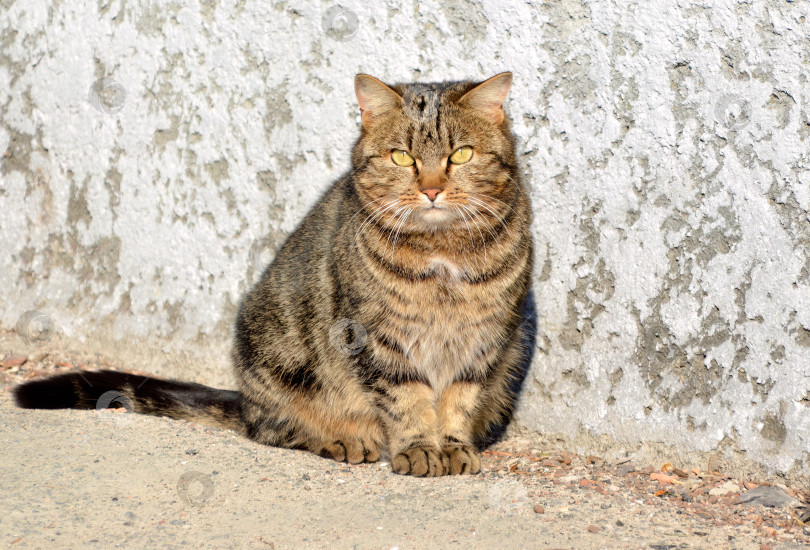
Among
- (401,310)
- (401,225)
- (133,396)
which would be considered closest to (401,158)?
(401,225)

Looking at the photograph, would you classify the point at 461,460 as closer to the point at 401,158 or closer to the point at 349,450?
the point at 349,450

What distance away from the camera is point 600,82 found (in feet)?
10.3

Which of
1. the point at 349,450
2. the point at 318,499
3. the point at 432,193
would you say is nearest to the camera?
the point at 318,499

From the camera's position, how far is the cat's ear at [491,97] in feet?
9.53

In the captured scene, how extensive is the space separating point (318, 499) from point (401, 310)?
0.72m

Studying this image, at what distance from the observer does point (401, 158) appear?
294cm

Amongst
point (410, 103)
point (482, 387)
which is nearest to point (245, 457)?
point (482, 387)

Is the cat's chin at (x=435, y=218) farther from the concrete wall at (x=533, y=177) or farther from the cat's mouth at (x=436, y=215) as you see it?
the concrete wall at (x=533, y=177)

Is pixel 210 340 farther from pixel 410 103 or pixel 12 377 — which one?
pixel 410 103

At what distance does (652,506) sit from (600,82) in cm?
158

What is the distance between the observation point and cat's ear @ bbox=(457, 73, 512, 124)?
291 centimetres

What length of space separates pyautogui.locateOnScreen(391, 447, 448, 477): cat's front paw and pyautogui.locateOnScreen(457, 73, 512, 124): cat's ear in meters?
1.25

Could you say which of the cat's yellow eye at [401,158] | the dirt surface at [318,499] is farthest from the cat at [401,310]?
the dirt surface at [318,499]

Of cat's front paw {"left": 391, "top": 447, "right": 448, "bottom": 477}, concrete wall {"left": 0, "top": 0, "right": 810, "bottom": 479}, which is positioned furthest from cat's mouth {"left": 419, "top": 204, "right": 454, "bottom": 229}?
cat's front paw {"left": 391, "top": 447, "right": 448, "bottom": 477}
